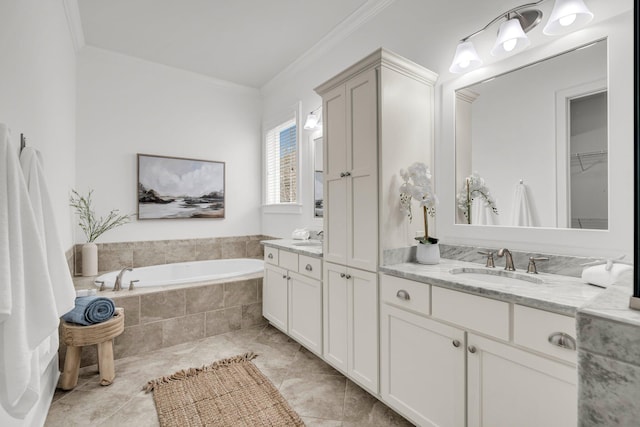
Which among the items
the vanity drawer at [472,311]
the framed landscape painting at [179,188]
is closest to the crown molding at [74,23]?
the framed landscape painting at [179,188]

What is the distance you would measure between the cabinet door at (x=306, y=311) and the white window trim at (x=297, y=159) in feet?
3.76

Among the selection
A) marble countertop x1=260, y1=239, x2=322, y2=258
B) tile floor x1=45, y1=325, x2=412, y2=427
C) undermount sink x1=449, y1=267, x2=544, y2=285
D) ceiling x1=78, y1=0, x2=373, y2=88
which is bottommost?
tile floor x1=45, y1=325, x2=412, y2=427

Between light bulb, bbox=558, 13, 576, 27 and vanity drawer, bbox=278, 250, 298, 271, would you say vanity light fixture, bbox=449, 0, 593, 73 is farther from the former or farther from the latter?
vanity drawer, bbox=278, 250, 298, 271

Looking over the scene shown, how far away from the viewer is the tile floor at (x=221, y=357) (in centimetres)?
179

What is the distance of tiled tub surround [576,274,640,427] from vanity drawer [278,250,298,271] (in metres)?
2.14

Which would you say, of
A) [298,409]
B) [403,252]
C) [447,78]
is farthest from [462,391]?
[447,78]

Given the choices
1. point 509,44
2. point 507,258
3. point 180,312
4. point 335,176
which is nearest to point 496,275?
point 507,258

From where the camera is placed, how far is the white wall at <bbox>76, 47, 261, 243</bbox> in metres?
3.29

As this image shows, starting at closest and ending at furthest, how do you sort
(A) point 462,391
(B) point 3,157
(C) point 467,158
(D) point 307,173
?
(B) point 3,157, (A) point 462,391, (C) point 467,158, (D) point 307,173

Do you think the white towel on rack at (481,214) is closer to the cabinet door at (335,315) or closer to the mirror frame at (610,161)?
the mirror frame at (610,161)

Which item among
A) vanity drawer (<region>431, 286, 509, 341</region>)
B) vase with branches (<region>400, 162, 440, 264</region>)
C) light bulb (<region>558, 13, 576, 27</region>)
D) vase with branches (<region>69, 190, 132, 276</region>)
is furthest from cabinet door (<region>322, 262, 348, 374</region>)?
vase with branches (<region>69, 190, 132, 276</region>)

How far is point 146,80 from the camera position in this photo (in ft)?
11.6

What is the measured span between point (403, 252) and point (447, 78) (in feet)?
3.91

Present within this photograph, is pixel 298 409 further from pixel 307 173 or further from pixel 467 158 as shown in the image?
pixel 307 173
